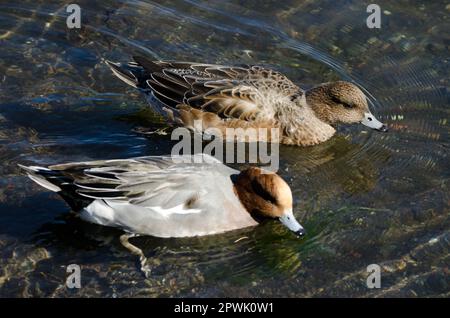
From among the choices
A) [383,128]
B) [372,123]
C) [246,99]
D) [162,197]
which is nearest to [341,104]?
[372,123]

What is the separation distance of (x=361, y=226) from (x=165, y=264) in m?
1.73

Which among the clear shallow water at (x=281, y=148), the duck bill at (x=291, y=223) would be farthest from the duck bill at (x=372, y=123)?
the duck bill at (x=291, y=223)

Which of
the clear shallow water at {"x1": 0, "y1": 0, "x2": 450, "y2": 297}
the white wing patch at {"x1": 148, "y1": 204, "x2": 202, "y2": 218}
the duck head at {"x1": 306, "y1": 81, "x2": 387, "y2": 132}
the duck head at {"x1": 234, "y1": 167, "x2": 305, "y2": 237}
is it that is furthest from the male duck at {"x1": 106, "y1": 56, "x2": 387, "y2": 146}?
the white wing patch at {"x1": 148, "y1": 204, "x2": 202, "y2": 218}

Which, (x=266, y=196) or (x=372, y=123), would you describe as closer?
(x=266, y=196)

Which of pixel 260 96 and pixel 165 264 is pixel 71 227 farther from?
pixel 260 96

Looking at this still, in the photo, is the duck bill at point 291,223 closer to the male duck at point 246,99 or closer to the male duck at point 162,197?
the male duck at point 162,197

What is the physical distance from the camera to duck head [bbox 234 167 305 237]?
6758 millimetres

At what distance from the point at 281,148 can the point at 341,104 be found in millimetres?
790

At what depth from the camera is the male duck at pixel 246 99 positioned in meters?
8.29

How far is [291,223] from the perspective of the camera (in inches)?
265

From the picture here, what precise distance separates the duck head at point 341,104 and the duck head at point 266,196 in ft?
6.12

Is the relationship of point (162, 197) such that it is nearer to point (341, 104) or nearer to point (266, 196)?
point (266, 196)
